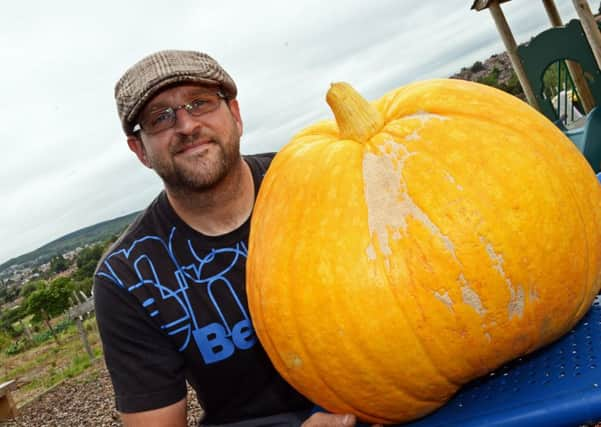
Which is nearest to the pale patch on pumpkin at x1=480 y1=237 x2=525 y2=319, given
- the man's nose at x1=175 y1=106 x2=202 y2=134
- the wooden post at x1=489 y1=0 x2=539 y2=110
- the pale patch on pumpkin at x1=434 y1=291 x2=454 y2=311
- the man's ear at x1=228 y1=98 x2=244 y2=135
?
the pale patch on pumpkin at x1=434 y1=291 x2=454 y2=311

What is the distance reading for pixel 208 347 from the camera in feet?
6.52

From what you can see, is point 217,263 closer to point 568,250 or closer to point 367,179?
point 367,179

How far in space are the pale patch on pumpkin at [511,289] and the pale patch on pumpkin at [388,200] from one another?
0.07 metres

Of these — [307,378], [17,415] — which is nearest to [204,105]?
[307,378]

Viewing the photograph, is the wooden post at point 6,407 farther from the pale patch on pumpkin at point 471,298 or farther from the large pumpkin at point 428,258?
the pale patch on pumpkin at point 471,298

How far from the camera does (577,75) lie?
6.35 m

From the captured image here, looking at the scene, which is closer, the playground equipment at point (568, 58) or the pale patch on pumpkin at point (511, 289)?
the pale patch on pumpkin at point (511, 289)

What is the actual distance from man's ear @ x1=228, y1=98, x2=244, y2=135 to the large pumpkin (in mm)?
1123

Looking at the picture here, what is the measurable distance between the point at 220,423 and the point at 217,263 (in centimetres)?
67

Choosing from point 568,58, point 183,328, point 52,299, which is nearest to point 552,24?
point 568,58

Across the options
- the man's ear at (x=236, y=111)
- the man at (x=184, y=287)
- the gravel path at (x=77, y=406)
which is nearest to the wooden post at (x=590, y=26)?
the man's ear at (x=236, y=111)

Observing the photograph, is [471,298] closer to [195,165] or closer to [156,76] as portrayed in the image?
[195,165]

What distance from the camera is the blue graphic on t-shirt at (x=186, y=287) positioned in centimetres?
199

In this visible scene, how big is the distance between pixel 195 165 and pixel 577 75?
5921 mm
